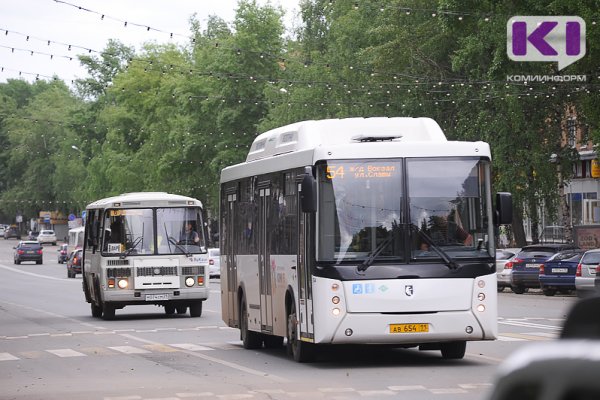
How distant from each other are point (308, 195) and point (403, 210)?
1.18m

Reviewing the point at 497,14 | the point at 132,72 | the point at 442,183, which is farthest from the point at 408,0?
the point at 132,72

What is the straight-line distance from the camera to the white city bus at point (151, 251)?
29.0 meters

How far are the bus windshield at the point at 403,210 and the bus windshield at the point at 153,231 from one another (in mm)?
13581

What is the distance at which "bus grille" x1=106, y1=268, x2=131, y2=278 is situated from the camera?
28969 mm

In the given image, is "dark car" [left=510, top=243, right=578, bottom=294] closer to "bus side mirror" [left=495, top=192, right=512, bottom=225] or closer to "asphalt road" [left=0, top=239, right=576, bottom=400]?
"asphalt road" [left=0, top=239, right=576, bottom=400]

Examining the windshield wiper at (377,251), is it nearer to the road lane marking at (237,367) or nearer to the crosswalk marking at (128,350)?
the road lane marking at (237,367)

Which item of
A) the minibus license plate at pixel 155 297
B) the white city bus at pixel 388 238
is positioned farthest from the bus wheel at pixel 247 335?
the minibus license plate at pixel 155 297

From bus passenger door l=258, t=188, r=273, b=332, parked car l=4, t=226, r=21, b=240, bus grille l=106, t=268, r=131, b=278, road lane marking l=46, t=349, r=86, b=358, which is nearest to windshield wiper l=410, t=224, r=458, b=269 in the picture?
bus passenger door l=258, t=188, r=273, b=332

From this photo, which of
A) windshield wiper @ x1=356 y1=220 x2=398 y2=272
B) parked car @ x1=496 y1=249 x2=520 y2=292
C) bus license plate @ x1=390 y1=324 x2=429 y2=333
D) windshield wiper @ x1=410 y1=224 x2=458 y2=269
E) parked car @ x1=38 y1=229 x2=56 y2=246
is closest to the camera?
bus license plate @ x1=390 y1=324 x2=429 y2=333

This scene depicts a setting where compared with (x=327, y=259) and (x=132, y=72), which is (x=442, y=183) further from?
(x=132, y=72)

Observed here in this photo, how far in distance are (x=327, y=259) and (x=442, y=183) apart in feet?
5.49

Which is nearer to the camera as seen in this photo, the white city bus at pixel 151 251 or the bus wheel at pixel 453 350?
the bus wheel at pixel 453 350

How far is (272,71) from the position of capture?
79.8 m

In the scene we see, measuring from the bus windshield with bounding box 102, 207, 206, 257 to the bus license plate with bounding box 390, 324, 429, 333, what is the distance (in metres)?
14.2
